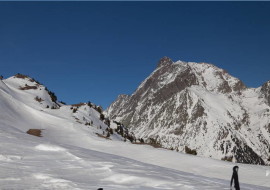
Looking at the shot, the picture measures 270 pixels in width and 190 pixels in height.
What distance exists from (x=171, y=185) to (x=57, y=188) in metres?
→ 2.68

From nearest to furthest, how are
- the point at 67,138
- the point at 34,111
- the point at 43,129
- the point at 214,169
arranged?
the point at 214,169 → the point at 67,138 → the point at 43,129 → the point at 34,111

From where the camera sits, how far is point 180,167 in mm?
15078

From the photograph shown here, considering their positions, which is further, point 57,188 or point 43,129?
point 43,129

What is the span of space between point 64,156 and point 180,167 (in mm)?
6624

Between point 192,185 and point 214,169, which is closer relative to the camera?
point 192,185

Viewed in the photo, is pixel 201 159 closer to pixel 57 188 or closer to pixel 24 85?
pixel 57 188

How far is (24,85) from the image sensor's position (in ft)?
147

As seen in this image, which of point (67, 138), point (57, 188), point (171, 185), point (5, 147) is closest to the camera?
point (57, 188)

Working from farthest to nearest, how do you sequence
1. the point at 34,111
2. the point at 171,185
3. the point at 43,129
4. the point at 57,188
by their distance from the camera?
the point at 34,111 → the point at 43,129 → the point at 171,185 → the point at 57,188

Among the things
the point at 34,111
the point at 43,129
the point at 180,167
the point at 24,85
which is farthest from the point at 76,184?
the point at 24,85

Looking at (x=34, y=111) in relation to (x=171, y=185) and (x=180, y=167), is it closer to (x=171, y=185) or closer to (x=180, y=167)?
(x=180, y=167)

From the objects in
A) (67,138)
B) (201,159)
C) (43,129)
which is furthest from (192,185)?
(43,129)

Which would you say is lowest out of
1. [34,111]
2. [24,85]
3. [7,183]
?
[7,183]

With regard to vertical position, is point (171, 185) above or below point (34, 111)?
below
